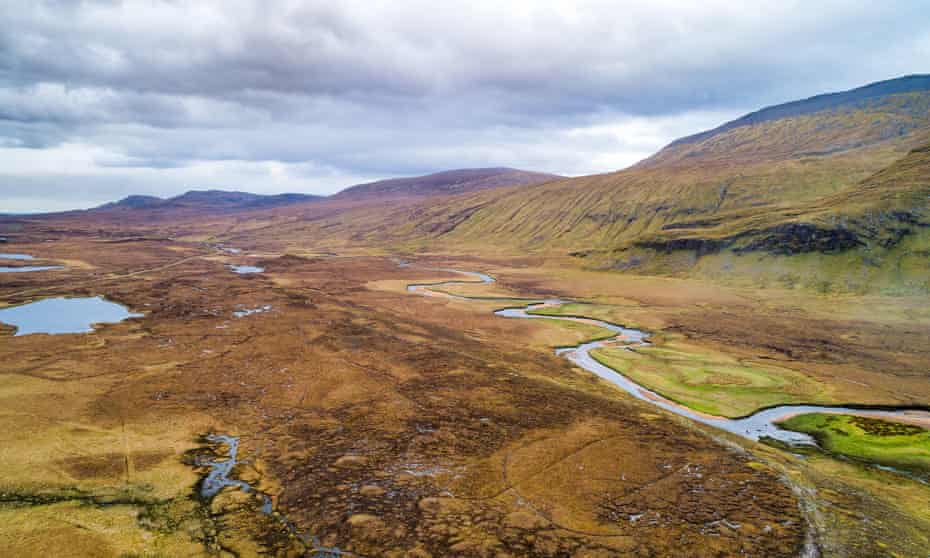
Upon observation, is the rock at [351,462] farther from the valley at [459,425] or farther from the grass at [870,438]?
the grass at [870,438]

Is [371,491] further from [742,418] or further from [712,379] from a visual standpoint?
[712,379]

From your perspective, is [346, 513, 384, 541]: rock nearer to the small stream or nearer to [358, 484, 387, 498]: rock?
the small stream

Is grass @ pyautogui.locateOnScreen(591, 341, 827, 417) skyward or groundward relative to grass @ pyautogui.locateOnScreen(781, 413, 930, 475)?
skyward

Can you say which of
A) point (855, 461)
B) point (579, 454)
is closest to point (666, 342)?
point (855, 461)

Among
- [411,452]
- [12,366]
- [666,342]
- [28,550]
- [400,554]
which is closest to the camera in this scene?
[28,550]

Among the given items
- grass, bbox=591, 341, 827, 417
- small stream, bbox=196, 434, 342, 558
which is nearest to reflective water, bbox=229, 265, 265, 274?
grass, bbox=591, 341, 827, 417

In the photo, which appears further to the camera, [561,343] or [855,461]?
[561,343]

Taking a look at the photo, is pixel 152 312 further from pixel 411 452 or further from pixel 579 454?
pixel 579 454

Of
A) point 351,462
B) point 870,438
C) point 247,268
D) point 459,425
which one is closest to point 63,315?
point 351,462
